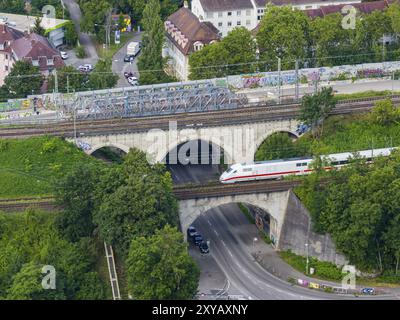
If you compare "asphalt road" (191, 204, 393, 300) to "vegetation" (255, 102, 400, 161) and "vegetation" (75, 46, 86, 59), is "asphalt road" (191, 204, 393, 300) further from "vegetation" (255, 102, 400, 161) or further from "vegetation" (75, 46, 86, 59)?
"vegetation" (75, 46, 86, 59)

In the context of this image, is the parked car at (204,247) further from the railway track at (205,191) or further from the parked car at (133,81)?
the parked car at (133,81)

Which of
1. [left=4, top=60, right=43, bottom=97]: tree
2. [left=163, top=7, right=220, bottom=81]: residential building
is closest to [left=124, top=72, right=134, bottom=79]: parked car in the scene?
[left=163, top=7, right=220, bottom=81]: residential building

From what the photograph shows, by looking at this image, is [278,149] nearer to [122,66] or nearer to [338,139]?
[338,139]

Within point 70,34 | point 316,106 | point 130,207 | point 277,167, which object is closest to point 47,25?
point 70,34

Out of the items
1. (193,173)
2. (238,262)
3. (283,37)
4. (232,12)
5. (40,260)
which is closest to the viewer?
(40,260)

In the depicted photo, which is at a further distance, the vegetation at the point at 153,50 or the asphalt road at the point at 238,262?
the vegetation at the point at 153,50

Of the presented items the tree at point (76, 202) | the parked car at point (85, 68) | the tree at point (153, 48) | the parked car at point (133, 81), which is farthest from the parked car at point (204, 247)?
the parked car at point (85, 68)
